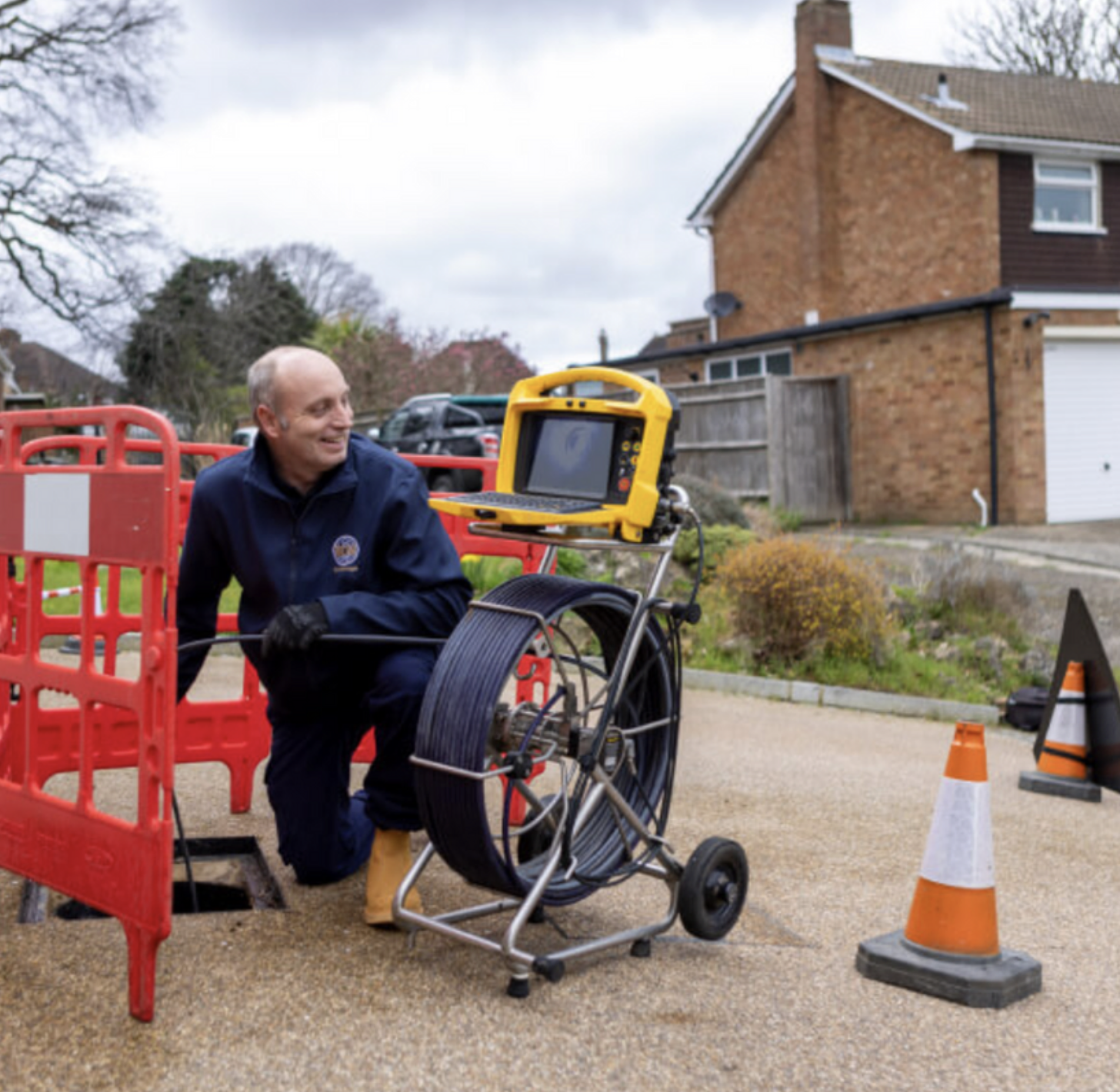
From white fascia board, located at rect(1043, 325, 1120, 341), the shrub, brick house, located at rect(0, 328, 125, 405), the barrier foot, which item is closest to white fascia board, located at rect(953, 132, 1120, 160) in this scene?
white fascia board, located at rect(1043, 325, 1120, 341)

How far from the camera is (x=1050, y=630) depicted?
10969mm

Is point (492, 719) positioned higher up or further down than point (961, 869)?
higher up

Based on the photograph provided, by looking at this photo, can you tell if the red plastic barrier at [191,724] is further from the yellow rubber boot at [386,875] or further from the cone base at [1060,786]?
the cone base at [1060,786]

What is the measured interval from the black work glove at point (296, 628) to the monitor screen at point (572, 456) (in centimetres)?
69

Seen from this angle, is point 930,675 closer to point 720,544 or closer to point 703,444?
point 720,544

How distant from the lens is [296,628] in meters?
3.61

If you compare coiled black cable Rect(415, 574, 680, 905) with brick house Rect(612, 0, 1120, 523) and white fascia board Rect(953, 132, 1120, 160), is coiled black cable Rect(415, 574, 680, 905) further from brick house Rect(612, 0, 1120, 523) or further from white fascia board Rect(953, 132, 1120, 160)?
white fascia board Rect(953, 132, 1120, 160)

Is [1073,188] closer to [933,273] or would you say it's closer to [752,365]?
[933,273]

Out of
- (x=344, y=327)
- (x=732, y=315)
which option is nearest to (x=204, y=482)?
(x=732, y=315)

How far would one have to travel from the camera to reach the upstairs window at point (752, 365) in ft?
83.6

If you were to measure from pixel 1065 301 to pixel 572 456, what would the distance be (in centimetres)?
1947

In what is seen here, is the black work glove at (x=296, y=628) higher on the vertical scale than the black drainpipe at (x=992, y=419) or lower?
lower

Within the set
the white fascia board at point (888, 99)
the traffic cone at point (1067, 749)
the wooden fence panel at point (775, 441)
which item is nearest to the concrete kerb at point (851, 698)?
the traffic cone at point (1067, 749)

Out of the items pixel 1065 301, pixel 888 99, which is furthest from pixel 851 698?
pixel 888 99
